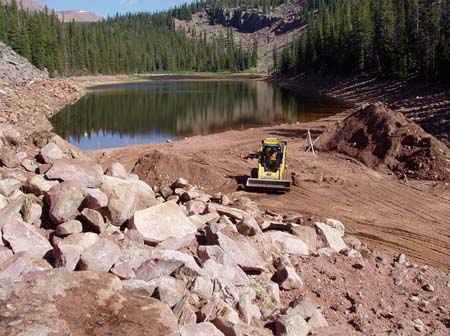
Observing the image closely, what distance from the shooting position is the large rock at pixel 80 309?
7.00 meters

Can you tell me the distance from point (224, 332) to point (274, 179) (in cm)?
1234

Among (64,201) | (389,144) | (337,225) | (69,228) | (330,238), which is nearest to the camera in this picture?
(69,228)

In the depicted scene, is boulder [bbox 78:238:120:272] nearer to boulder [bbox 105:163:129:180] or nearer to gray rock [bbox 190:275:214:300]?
gray rock [bbox 190:275:214:300]

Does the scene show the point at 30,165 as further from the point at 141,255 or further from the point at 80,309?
the point at 80,309

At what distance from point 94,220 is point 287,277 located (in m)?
4.46

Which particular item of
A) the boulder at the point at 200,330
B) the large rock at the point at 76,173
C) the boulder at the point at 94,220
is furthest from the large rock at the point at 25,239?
the boulder at the point at 200,330

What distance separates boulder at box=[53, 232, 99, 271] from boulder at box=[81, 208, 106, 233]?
0.63 meters

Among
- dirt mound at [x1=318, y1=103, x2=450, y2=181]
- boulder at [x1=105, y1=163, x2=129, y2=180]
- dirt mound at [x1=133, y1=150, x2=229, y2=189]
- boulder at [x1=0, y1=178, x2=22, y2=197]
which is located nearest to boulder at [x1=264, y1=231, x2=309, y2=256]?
boulder at [x1=105, y1=163, x2=129, y2=180]

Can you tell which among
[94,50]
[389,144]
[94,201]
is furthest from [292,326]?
[94,50]

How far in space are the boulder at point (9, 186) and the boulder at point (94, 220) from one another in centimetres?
196

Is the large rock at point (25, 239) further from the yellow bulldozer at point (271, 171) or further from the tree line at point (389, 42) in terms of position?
the tree line at point (389, 42)

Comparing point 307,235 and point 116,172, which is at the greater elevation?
point 116,172

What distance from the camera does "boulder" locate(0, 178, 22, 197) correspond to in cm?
1097

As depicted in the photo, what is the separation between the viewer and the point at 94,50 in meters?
143
